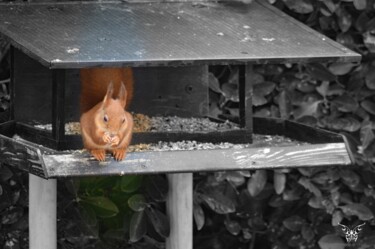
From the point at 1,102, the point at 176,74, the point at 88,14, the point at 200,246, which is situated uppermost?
the point at 88,14

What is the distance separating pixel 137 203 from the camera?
327cm

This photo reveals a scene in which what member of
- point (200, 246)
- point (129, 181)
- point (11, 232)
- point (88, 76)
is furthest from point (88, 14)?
point (200, 246)

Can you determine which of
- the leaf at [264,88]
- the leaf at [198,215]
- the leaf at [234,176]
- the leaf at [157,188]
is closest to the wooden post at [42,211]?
the leaf at [157,188]

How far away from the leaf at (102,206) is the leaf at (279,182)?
64 centimetres

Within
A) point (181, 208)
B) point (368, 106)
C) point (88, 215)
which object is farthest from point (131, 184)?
point (368, 106)

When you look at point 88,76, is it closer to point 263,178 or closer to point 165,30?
point 165,30

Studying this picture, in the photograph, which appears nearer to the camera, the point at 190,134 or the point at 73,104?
the point at 190,134

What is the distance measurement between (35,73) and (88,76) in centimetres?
39

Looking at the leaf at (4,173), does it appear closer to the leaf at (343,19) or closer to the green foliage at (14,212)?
the green foliage at (14,212)

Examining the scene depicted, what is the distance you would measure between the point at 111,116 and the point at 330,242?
1369 millimetres

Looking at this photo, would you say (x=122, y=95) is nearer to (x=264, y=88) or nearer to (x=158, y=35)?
(x=158, y=35)

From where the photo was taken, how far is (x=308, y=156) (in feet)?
8.52

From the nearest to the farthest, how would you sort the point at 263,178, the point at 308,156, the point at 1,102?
the point at 308,156 → the point at 1,102 → the point at 263,178

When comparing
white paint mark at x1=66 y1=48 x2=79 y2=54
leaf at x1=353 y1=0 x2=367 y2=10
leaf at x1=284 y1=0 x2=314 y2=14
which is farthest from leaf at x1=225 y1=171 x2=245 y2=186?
white paint mark at x1=66 y1=48 x2=79 y2=54
